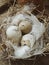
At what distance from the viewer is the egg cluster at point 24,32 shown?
1208 millimetres

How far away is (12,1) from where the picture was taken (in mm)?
1562

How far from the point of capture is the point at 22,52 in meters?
1.19

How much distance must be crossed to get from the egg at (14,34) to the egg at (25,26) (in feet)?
0.11

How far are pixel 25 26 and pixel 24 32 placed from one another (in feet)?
0.11

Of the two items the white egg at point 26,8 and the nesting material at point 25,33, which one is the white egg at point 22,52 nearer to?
the nesting material at point 25,33

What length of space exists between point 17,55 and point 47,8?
44cm

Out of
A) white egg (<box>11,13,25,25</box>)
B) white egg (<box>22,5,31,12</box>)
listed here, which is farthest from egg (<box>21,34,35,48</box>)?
white egg (<box>22,5,31,12</box>)

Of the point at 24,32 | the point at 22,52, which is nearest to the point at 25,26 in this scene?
the point at 24,32

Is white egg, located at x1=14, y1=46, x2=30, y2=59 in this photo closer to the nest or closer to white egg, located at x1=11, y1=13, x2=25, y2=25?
the nest

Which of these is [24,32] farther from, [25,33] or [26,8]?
[26,8]

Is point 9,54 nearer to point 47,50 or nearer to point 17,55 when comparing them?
point 17,55

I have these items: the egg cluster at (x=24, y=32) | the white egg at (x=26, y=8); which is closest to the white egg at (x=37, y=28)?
the egg cluster at (x=24, y=32)

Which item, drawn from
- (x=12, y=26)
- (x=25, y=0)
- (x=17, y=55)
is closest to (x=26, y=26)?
(x=12, y=26)

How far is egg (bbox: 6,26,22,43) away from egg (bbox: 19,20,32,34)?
3 cm
